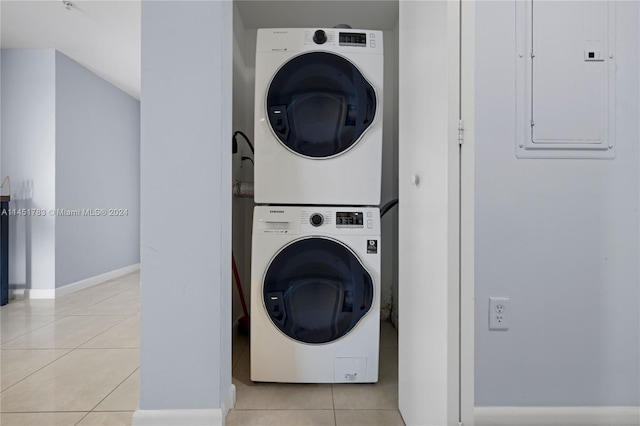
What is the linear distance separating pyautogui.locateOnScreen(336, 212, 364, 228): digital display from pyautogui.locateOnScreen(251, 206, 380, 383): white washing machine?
0.11 feet

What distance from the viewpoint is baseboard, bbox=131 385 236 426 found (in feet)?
4.10

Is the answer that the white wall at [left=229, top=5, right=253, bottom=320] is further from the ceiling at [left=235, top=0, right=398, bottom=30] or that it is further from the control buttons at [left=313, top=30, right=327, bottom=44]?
the control buttons at [left=313, top=30, right=327, bottom=44]

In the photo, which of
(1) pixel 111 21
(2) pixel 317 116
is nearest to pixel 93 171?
(1) pixel 111 21

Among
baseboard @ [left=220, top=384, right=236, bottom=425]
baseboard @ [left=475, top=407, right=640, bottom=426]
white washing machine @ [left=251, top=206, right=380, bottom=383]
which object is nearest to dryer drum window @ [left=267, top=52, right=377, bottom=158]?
white washing machine @ [left=251, top=206, right=380, bottom=383]

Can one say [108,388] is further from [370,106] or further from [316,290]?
[370,106]

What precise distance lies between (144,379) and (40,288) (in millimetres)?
2899

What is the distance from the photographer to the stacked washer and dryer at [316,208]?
1624 mm

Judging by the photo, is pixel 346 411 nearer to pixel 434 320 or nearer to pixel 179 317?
pixel 434 320

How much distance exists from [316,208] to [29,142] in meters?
3.31

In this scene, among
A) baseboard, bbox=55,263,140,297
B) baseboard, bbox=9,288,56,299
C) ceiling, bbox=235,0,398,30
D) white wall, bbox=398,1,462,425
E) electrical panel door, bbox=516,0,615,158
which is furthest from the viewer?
baseboard, bbox=55,263,140,297

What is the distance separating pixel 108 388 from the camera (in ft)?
5.27

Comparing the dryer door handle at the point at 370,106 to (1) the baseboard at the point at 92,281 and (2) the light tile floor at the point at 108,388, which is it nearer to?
(2) the light tile floor at the point at 108,388

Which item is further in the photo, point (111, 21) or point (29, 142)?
point (29, 142)

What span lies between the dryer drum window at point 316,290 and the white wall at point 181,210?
1.23 feet
